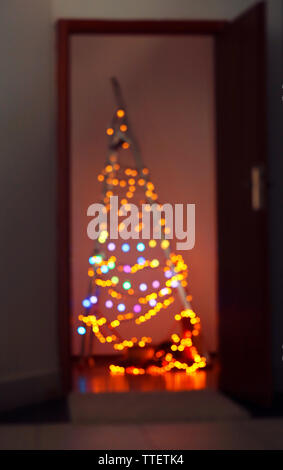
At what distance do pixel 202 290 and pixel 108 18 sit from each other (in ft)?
7.63

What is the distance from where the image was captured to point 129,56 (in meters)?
5.72

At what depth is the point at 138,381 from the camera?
445 cm

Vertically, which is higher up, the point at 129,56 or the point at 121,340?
the point at 129,56

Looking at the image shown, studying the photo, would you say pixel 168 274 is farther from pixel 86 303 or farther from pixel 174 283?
pixel 86 303
